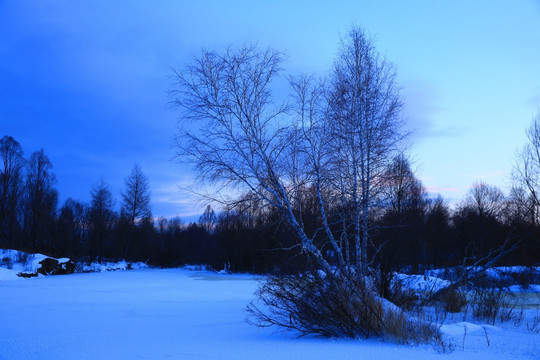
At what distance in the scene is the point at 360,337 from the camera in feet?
18.0

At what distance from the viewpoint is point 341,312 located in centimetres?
561

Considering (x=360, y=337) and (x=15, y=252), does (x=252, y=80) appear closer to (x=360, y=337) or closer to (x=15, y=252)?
(x=360, y=337)

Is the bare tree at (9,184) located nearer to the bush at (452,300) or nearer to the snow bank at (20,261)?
the snow bank at (20,261)

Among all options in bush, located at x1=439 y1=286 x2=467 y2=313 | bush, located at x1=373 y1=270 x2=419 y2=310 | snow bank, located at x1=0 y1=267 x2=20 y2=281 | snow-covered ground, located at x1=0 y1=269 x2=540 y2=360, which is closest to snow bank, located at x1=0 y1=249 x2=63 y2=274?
snow bank, located at x1=0 y1=267 x2=20 y2=281

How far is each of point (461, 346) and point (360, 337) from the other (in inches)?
51.6

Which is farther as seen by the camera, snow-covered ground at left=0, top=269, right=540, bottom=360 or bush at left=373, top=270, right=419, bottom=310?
bush at left=373, top=270, right=419, bottom=310

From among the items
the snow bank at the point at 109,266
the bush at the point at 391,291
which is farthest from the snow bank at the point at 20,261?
the bush at the point at 391,291

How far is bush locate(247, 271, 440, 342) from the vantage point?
535 centimetres

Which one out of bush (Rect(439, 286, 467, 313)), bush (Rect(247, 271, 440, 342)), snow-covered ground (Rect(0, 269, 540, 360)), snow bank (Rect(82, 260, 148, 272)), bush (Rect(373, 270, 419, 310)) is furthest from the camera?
snow bank (Rect(82, 260, 148, 272))

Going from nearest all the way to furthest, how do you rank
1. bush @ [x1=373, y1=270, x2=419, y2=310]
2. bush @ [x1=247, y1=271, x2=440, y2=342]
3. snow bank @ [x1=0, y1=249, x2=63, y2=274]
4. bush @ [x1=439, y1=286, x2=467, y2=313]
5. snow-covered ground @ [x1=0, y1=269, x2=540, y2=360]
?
1. snow-covered ground @ [x1=0, y1=269, x2=540, y2=360]
2. bush @ [x1=247, y1=271, x2=440, y2=342]
3. bush @ [x1=373, y1=270, x2=419, y2=310]
4. bush @ [x1=439, y1=286, x2=467, y2=313]
5. snow bank @ [x1=0, y1=249, x2=63, y2=274]

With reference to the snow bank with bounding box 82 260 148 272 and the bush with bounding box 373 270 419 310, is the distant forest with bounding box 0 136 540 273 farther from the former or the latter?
the bush with bounding box 373 270 419 310

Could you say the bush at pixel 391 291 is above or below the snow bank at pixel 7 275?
above

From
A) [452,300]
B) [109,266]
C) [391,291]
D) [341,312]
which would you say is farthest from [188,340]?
[109,266]

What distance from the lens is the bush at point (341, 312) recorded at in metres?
5.35
